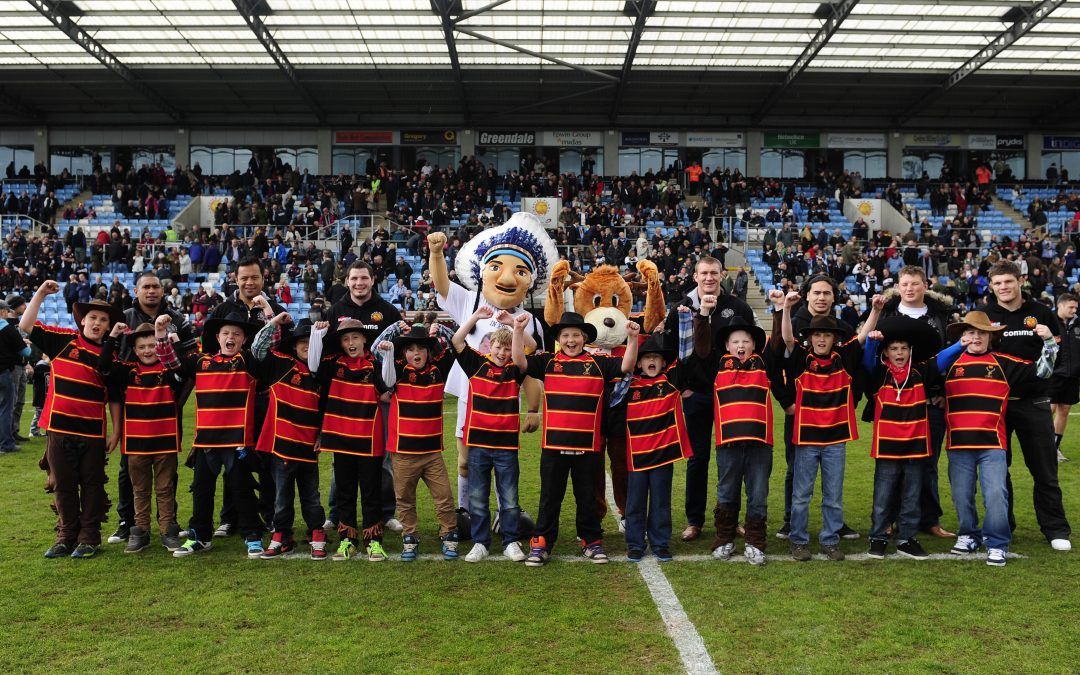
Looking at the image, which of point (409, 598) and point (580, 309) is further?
point (580, 309)

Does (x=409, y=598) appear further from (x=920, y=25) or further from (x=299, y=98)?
(x=299, y=98)

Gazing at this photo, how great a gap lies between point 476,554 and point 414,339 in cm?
148

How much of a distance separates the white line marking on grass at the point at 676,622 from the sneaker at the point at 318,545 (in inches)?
82.0

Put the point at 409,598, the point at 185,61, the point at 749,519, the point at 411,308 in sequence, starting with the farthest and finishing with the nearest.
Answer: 1. the point at 185,61
2. the point at 411,308
3. the point at 749,519
4. the point at 409,598

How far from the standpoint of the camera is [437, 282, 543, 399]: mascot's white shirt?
6.54 meters

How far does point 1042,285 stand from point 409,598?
22.2 metres

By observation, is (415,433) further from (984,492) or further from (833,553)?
(984,492)

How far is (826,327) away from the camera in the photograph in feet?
19.6

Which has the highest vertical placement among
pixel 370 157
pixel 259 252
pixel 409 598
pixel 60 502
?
pixel 370 157

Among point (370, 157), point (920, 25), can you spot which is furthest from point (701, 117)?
point (370, 157)

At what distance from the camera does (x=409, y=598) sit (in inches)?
205

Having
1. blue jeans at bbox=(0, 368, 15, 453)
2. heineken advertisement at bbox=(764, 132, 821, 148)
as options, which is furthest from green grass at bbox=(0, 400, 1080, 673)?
heineken advertisement at bbox=(764, 132, 821, 148)

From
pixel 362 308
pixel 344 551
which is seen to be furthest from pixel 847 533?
pixel 362 308

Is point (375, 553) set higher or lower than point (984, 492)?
lower
